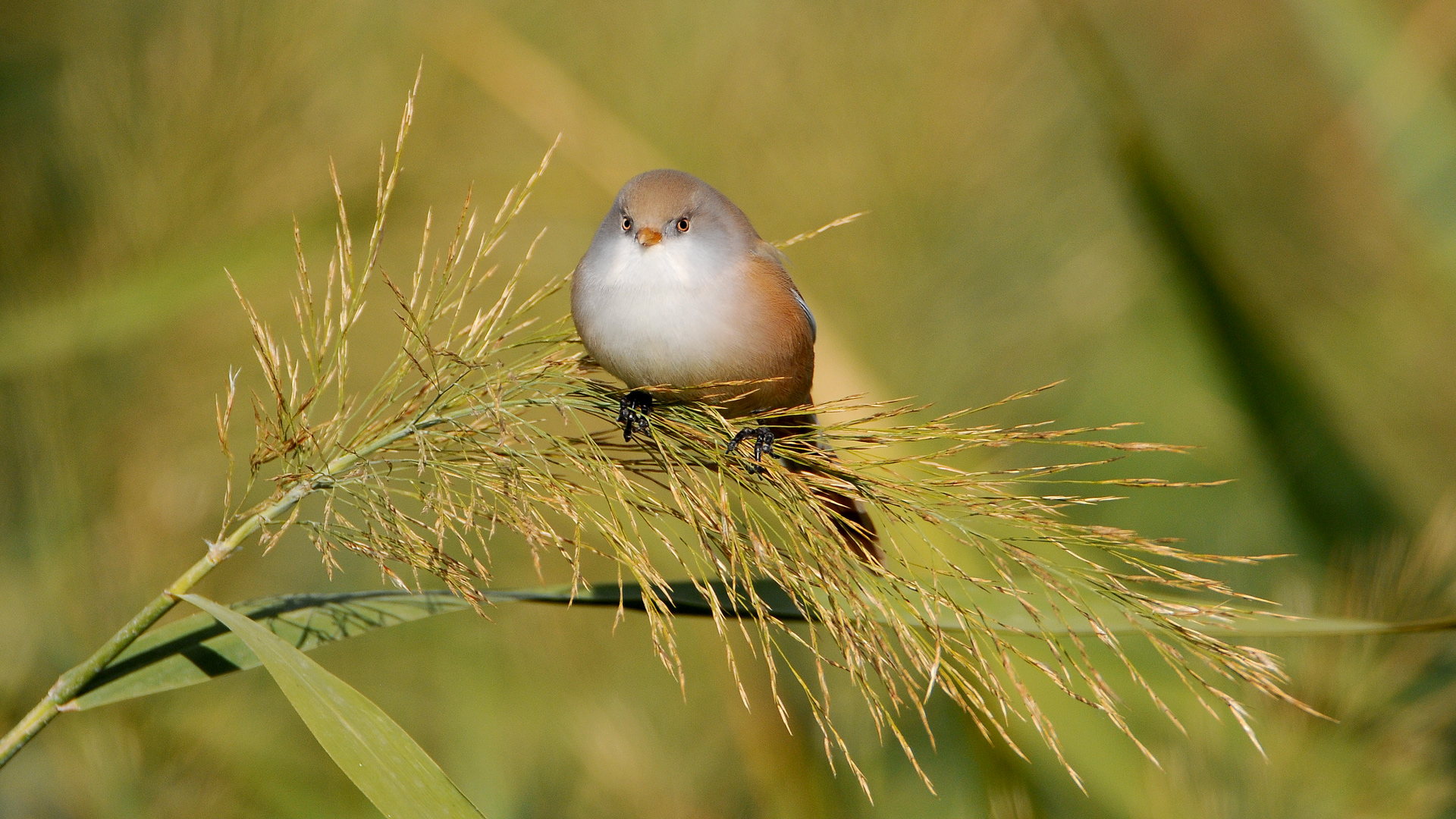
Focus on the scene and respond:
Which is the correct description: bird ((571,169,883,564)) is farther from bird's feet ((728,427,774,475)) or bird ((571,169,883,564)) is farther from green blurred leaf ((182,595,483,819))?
green blurred leaf ((182,595,483,819))

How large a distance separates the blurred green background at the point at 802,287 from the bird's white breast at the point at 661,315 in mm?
751

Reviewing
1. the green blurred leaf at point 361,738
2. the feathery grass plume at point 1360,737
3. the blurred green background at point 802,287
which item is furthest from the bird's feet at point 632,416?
the feathery grass plume at point 1360,737

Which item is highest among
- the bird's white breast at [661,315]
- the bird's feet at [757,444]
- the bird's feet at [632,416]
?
the bird's white breast at [661,315]

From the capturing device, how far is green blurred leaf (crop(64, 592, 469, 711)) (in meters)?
1.20

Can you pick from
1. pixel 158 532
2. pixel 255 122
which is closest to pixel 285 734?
pixel 158 532

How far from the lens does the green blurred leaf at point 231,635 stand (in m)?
1.20

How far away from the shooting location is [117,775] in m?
2.16

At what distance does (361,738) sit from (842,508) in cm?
80

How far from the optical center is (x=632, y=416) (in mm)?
1484

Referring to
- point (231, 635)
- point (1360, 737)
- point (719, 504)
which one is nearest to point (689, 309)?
point (719, 504)

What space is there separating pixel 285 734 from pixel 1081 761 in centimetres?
211

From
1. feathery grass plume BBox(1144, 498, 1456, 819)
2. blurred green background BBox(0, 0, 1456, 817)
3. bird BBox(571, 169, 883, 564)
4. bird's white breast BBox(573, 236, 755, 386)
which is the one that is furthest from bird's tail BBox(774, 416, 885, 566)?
feathery grass plume BBox(1144, 498, 1456, 819)

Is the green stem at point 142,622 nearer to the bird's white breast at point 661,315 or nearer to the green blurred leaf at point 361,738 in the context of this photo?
the green blurred leaf at point 361,738

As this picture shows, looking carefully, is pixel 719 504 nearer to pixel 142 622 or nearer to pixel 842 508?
pixel 842 508
